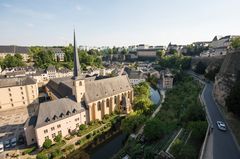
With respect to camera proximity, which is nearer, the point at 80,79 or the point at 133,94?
the point at 80,79

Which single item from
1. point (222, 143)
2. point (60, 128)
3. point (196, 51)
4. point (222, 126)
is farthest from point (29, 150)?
point (196, 51)

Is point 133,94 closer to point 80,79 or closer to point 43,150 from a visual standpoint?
point 80,79

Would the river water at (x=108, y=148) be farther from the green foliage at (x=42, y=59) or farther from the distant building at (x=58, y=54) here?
the distant building at (x=58, y=54)

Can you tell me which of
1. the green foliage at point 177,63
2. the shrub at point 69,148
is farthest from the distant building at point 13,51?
the green foliage at point 177,63

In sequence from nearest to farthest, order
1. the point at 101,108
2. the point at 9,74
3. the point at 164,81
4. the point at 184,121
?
the point at 184,121, the point at 101,108, the point at 9,74, the point at 164,81

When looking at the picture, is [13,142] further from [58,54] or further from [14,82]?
[58,54]

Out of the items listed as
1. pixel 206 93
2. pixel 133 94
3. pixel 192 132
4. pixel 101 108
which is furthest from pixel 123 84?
pixel 192 132
